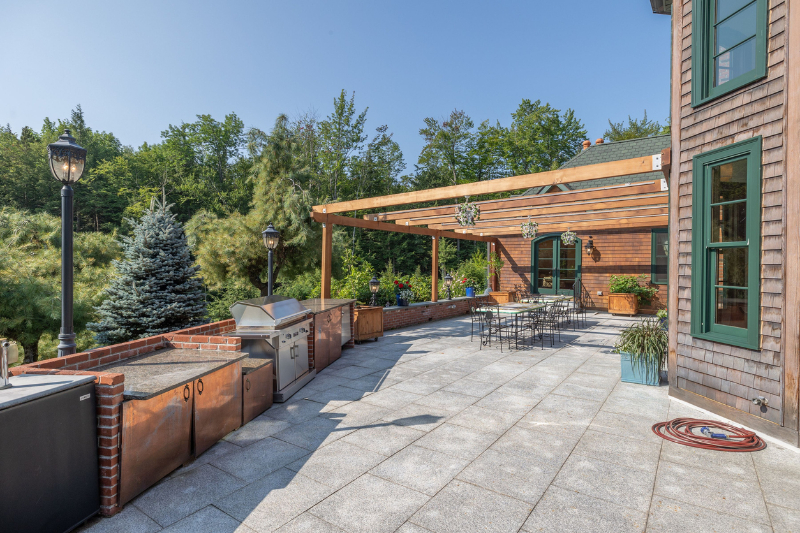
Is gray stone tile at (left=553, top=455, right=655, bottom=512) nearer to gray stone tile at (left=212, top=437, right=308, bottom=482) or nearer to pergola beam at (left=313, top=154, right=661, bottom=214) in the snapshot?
gray stone tile at (left=212, top=437, right=308, bottom=482)

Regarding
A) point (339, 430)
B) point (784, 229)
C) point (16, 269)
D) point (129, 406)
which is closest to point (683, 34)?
point (784, 229)

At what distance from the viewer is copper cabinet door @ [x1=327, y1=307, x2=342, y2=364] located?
6.79 meters

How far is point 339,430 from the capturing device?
400cm

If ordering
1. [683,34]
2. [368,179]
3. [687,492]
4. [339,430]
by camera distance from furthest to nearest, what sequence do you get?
[368,179] → [683,34] → [339,430] → [687,492]

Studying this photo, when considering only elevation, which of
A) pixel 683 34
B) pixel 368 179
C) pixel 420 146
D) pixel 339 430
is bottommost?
pixel 339 430

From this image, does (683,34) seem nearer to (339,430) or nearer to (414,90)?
(339,430)

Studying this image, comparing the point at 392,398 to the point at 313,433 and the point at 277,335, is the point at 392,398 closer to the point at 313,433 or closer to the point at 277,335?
the point at 313,433

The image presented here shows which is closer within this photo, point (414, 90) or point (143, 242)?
point (143, 242)

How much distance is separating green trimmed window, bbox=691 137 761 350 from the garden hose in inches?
33.7

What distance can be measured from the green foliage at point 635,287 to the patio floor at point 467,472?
8.43 meters

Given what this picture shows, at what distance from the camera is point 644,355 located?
18.3ft

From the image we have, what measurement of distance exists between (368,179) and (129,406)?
2304 centimetres

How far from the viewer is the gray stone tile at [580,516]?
2449mm

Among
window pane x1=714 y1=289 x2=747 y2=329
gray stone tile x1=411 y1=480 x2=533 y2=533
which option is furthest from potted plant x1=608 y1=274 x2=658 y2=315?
gray stone tile x1=411 y1=480 x2=533 y2=533
